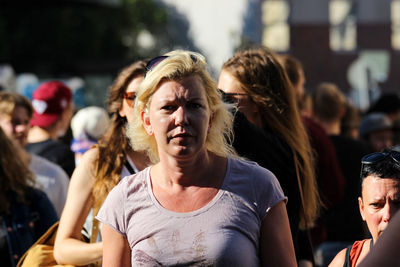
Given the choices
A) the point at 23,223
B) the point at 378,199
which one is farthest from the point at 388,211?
the point at 23,223

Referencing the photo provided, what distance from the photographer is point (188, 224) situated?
2.58m

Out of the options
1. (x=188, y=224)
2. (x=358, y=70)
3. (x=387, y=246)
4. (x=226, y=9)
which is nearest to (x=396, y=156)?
(x=188, y=224)

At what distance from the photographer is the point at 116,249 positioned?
272 centimetres

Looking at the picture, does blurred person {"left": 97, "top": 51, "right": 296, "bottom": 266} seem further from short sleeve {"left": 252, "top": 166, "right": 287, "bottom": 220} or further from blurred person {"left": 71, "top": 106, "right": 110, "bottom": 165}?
blurred person {"left": 71, "top": 106, "right": 110, "bottom": 165}

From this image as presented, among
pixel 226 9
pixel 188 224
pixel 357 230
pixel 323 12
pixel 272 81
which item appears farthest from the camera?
pixel 323 12

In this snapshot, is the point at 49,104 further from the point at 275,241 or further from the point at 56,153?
the point at 275,241

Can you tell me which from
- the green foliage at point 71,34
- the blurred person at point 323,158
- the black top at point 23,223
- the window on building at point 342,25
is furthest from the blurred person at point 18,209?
the window on building at point 342,25

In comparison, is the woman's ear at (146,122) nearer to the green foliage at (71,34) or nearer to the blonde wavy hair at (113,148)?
the blonde wavy hair at (113,148)

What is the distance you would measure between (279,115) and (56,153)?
2.48 metres

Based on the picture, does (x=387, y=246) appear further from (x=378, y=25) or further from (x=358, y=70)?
(x=378, y=25)

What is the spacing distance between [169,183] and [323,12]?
30177mm

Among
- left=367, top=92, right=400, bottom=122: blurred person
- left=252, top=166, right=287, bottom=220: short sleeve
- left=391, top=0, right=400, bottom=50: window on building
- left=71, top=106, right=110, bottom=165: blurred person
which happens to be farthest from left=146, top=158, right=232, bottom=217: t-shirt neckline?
left=391, top=0, right=400, bottom=50: window on building

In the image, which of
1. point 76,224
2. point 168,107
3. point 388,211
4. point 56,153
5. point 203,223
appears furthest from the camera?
point 56,153

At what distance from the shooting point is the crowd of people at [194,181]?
8.52 ft
